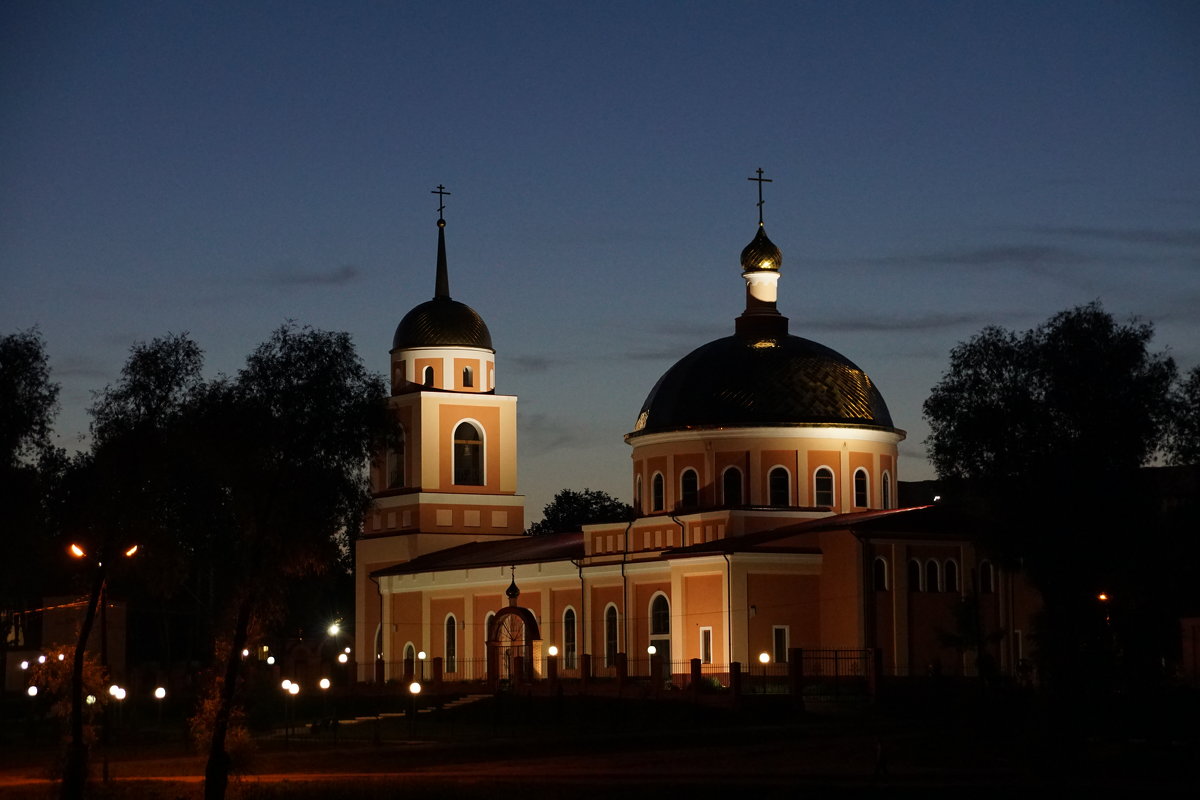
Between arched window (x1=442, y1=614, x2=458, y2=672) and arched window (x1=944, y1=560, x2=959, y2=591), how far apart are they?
21127mm

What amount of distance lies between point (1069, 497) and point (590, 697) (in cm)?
1562

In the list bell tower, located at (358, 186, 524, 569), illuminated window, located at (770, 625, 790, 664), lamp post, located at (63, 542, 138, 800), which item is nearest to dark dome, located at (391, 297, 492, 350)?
bell tower, located at (358, 186, 524, 569)

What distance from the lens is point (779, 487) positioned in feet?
220

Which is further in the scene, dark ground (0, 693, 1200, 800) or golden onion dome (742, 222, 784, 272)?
golden onion dome (742, 222, 784, 272)

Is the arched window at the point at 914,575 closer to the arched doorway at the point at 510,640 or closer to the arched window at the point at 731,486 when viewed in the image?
the arched window at the point at 731,486

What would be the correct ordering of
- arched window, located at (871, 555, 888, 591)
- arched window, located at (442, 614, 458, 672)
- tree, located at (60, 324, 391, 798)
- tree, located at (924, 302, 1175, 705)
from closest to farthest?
1. tree, located at (60, 324, 391, 798)
2. tree, located at (924, 302, 1175, 705)
3. arched window, located at (871, 555, 888, 591)
4. arched window, located at (442, 614, 458, 672)

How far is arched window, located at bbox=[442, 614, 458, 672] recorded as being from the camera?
7481 cm

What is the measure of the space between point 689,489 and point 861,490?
5785mm

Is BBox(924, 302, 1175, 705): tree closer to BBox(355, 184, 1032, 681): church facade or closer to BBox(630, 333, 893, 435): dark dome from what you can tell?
BBox(355, 184, 1032, 681): church facade

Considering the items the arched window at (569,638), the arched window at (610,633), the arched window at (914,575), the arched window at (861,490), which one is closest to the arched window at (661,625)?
the arched window at (610,633)

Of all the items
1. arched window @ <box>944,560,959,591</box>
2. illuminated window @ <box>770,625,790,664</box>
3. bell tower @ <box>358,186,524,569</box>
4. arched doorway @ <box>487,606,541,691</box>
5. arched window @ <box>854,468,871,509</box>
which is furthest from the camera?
bell tower @ <box>358,186,524,569</box>

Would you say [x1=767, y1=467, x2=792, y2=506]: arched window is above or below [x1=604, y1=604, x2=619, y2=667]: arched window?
above

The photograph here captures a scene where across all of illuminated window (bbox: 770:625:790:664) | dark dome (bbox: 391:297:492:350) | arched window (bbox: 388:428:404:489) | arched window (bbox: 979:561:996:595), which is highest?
dark dome (bbox: 391:297:492:350)

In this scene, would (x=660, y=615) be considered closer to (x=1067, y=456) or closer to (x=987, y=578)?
(x=987, y=578)
